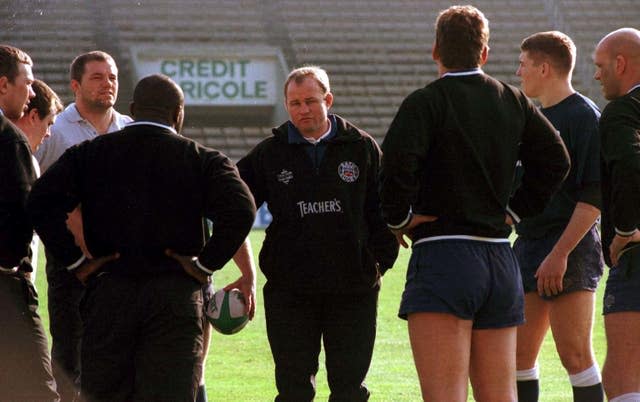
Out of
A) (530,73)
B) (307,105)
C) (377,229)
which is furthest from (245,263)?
(530,73)

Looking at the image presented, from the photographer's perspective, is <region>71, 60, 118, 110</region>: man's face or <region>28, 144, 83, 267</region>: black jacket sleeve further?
<region>71, 60, 118, 110</region>: man's face

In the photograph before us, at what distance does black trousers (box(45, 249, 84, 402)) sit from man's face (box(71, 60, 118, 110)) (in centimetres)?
88

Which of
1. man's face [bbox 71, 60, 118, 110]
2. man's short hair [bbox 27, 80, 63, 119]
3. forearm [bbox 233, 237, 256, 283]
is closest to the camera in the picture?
forearm [bbox 233, 237, 256, 283]

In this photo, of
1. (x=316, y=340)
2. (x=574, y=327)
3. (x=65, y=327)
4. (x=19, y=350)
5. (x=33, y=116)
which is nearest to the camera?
(x=19, y=350)

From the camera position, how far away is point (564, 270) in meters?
5.26

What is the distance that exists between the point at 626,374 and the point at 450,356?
3.34 ft

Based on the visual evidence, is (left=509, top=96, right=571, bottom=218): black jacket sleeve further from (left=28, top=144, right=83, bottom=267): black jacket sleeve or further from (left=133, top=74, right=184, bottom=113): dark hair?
(left=28, top=144, right=83, bottom=267): black jacket sleeve

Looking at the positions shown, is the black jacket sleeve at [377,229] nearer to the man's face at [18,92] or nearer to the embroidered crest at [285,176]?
the embroidered crest at [285,176]

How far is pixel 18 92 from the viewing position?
490cm

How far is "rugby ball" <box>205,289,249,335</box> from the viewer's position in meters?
5.04

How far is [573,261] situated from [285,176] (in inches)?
56.7

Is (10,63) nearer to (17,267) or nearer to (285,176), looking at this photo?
(17,267)

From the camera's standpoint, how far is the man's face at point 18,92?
192 inches

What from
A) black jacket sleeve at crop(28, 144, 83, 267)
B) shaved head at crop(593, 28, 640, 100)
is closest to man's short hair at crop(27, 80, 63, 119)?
black jacket sleeve at crop(28, 144, 83, 267)
